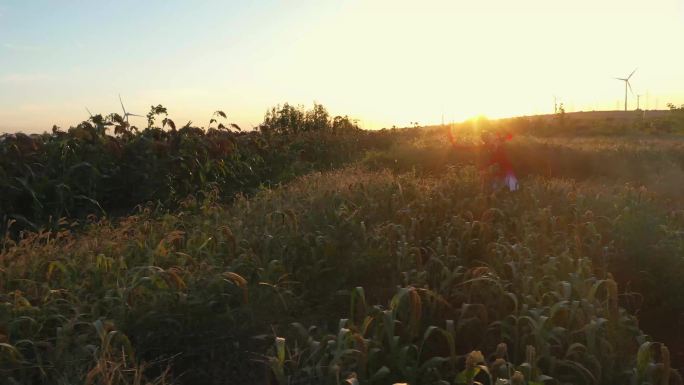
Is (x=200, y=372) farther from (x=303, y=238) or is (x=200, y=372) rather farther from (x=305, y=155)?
(x=305, y=155)

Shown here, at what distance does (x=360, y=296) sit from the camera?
3.09 metres

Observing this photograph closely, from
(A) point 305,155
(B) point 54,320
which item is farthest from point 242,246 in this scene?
(A) point 305,155

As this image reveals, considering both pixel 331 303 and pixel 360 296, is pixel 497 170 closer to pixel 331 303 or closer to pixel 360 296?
pixel 331 303

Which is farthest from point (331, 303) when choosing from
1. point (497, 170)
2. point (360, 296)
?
point (497, 170)

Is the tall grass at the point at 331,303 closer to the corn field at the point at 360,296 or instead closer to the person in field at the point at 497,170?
the corn field at the point at 360,296

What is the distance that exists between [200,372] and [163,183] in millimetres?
4831

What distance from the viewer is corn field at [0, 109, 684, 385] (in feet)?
8.71

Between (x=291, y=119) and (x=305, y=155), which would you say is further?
(x=291, y=119)

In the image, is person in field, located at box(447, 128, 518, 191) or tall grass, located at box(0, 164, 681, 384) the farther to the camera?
person in field, located at box(447, 128, 518, 191)

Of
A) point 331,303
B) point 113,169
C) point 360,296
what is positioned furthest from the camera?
point 113,169

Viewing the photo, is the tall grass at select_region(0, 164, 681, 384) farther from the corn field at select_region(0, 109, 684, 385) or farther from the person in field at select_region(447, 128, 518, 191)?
the person in field at select_region(447, 128, 518, 191)

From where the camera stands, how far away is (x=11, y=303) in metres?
2.91

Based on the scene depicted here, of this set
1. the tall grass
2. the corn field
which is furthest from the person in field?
the tall grass

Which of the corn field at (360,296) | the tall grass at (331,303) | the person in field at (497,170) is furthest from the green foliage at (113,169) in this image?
the person in field at (497,170)
